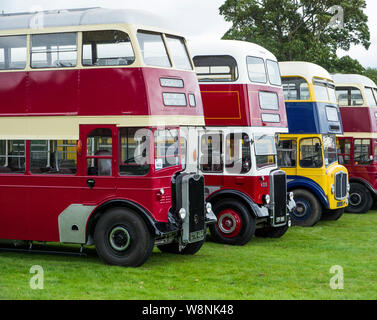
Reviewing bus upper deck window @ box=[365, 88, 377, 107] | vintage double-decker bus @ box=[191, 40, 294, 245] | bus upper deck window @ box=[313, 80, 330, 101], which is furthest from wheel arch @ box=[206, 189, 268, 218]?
bus upper deck window @ box=[365, 88, 377, 107]

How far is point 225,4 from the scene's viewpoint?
34281mm

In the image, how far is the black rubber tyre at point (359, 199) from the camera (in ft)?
72.1

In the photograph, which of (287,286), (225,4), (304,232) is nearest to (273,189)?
(304,232)

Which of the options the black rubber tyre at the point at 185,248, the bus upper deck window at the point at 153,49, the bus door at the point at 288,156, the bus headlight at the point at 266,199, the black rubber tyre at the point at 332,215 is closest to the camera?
the bus upper deck window at the point at 153,49

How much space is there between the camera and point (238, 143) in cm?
1505

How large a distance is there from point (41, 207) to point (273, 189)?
525 centimetres

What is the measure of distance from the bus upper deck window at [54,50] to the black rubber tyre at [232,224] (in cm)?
486

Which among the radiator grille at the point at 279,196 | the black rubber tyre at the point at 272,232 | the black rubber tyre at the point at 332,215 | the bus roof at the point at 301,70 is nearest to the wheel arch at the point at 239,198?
the radiator grille at the point at 279,196

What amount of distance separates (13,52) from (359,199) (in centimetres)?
1333

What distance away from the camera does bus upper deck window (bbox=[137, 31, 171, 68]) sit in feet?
38.0

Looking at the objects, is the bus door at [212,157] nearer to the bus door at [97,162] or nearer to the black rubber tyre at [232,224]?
the black rubber tyre at [232,224]

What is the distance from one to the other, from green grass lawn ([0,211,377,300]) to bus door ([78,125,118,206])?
1.19 metres

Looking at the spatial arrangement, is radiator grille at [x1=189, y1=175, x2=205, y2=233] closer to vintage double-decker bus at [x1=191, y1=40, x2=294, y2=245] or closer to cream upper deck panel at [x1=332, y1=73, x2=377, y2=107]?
vintage double-decker bus at [x1=191, y1=40, x2=294, y2=245]

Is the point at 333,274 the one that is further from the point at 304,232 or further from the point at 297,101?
the point at 297,101
